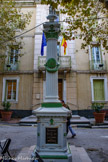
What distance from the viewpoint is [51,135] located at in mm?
3768

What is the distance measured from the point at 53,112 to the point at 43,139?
0.77m

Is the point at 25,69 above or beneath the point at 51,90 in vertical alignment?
above

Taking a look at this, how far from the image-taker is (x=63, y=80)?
1445 cm

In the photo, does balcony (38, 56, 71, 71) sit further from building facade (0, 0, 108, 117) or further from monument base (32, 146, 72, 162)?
monument base (32, 146, 72, 162)

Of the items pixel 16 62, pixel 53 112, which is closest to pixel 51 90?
pixel 53 112

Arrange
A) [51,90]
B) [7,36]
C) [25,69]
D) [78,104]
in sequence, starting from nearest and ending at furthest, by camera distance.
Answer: [51,90] → [7,36] → [78,104] → [25,69]

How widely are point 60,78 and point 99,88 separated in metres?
4.26

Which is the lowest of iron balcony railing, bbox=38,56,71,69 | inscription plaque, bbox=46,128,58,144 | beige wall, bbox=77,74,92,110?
inscription plaque, bbox=46,128,58,144

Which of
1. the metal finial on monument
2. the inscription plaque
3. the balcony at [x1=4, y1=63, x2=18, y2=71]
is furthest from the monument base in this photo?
the balcony at [x1=4, y1=63, x2=18, y2=71]

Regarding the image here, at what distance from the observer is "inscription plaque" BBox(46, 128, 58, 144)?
373 centimetres

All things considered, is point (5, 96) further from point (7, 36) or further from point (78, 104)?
point (78, 104)

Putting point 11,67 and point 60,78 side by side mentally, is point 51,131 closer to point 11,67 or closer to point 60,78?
point 60,78

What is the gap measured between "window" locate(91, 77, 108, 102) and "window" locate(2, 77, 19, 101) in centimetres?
814

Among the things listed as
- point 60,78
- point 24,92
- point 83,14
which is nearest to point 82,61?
point 60,78
